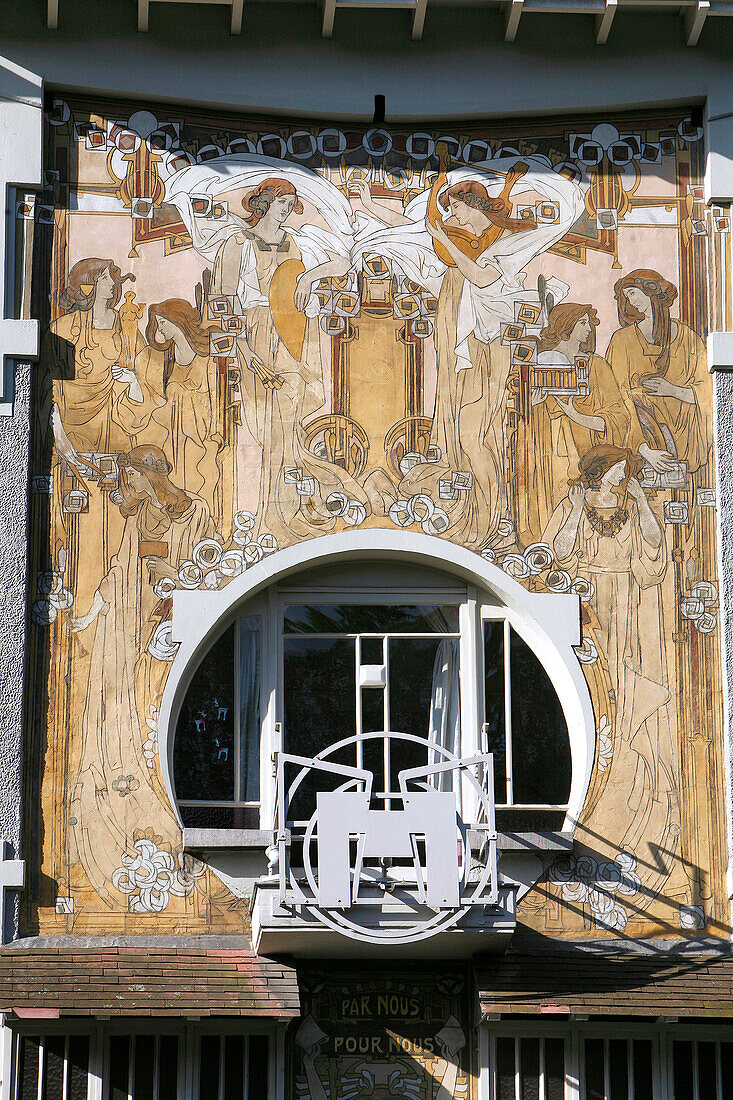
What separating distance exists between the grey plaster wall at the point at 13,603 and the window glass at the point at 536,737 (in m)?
3.91

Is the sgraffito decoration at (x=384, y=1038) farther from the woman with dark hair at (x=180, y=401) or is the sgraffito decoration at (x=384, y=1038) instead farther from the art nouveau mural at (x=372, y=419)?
the woman with dark hair at (x=180, y=401)

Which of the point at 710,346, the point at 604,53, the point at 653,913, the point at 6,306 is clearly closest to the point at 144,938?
the point at 653,913

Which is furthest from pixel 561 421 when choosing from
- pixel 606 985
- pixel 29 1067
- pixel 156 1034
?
pixel 29 1067

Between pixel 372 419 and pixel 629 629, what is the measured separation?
8.87 feet

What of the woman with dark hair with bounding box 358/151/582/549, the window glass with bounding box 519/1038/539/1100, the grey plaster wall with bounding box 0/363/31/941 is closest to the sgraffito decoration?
the window glass with bounding box 519/1038/539/1100

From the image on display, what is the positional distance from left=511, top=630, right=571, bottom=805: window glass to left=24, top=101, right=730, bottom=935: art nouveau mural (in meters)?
0.35

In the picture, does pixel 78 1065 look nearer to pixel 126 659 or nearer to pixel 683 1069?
pixel 126 659

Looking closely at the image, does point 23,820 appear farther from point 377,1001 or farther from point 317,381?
point 317,381

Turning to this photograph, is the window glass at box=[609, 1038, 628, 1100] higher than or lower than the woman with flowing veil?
lower

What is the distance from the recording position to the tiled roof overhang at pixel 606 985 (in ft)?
42.0

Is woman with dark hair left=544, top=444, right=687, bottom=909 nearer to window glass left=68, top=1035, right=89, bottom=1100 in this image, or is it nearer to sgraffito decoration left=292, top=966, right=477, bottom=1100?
sgraffito decoration left=292, top=966, right=477, bottom=1100

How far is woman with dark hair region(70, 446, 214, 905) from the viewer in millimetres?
13547

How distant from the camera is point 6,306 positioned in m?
14.4

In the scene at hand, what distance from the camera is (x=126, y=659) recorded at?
1388cm
